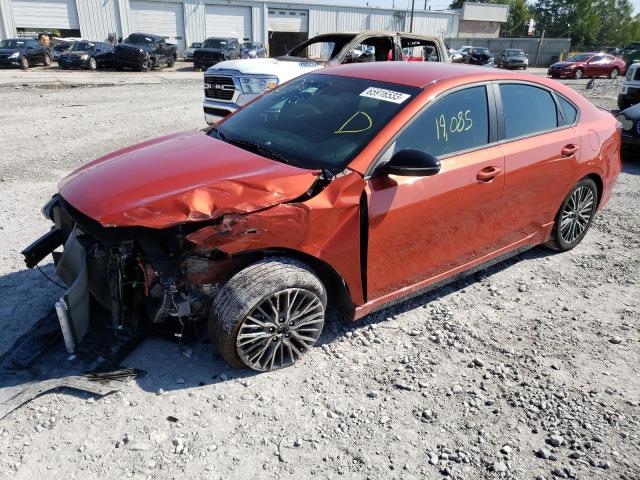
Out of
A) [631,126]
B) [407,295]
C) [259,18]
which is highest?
[259,18]

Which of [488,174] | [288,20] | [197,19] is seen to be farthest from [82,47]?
[488,174]

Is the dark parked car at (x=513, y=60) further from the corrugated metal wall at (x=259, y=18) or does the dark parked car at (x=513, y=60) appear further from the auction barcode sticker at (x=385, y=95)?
the auction barcode sticker at (x=385, y=95)

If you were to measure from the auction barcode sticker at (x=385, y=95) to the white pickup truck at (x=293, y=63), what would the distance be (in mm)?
5003

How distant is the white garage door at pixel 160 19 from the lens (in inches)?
1507

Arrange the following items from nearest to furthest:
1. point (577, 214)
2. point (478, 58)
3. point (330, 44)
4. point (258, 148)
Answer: point (258, 148) < point (577, 214) < point (330, 44) < point (478, 58)

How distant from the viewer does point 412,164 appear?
118 inches

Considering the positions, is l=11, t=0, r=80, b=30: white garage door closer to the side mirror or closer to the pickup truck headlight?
the pickup truck headlight

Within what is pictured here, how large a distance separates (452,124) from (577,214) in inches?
80.6

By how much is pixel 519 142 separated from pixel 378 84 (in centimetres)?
120

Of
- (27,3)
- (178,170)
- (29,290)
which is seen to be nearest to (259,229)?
(178,170)

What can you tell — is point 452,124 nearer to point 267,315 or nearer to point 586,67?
point 267,315

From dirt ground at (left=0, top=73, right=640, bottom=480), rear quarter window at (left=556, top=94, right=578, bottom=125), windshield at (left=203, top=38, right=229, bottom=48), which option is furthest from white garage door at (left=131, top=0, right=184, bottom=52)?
dirt ground at (left=0, top=73, right=640, bottom=480)

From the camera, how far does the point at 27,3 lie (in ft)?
114

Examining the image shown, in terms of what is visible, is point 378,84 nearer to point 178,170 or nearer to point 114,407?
point 178,170
